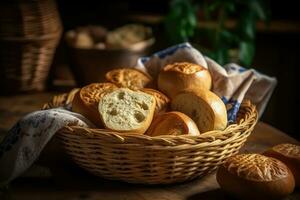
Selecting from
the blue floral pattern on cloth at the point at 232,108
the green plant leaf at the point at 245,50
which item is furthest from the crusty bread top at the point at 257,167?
the green plant leaf at the point at 245,50

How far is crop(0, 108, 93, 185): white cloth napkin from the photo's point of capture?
39.2 inches

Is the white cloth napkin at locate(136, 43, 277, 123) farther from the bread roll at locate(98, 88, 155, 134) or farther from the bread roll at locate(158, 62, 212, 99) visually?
the bread roll at locate(98, 88, 155, 134)

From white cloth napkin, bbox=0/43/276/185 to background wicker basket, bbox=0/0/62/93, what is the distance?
19.2 inches

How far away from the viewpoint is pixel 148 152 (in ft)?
3.07

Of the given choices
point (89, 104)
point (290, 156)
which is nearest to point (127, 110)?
point (89, 104)

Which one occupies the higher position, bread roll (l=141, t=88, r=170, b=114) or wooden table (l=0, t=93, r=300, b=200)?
bread roll (l=141, t=88, r=170, b=114)

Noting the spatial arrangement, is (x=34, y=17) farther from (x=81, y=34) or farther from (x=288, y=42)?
(x=288, y=42)

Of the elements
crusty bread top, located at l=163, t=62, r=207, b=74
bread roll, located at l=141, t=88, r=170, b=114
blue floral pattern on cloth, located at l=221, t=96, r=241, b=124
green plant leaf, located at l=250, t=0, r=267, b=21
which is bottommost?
green plant leaf, located at l=250, t=0, r=267, b=21

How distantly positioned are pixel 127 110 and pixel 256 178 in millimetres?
295

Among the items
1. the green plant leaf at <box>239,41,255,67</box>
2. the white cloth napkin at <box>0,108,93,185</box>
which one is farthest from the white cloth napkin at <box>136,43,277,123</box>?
the green plant leaf at <box>239,41,255,67</box>

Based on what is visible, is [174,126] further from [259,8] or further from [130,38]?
[259,8]

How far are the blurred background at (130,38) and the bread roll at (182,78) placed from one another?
0.59 meters

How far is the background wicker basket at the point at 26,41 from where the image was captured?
1656 millimetres

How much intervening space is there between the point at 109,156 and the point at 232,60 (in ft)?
4.35
